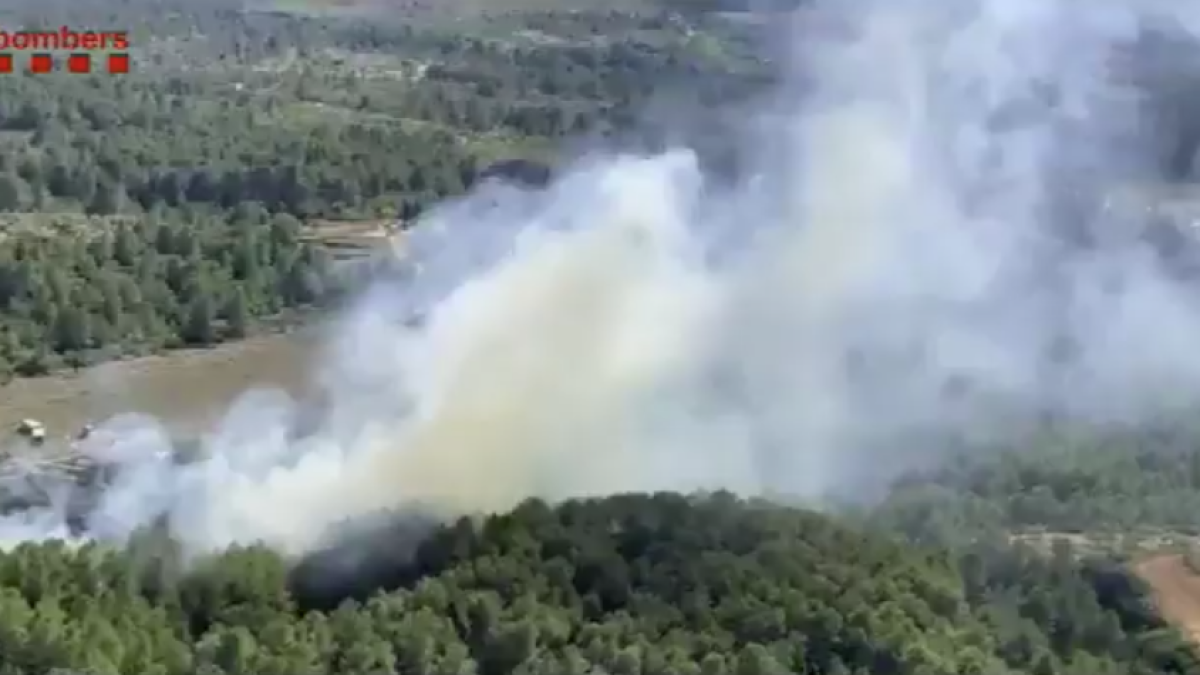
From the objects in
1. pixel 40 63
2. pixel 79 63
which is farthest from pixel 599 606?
pixel 79 63

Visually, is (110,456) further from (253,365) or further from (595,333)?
(253,365)

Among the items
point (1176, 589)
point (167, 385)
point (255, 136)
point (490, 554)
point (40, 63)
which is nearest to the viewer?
point (490, 554)

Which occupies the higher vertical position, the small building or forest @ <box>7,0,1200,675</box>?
forest @ <box>7,0,1200,675</box>

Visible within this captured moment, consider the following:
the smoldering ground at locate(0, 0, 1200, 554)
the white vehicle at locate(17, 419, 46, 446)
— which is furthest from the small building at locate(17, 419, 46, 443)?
the smoldering ground at locate(0, 0, 1200, 554)

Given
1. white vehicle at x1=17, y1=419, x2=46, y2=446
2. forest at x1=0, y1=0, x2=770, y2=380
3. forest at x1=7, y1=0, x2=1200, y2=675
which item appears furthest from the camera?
forest at x1=0, y1=0, x2=770, y2=380

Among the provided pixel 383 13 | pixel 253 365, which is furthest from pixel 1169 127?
pixel 383 13

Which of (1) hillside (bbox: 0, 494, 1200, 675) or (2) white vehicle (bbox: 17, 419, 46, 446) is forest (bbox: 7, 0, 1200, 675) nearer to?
(1) hillside (bbox: 0, 494, 1200, 675)

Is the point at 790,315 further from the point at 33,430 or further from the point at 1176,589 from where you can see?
the point at 33,430
